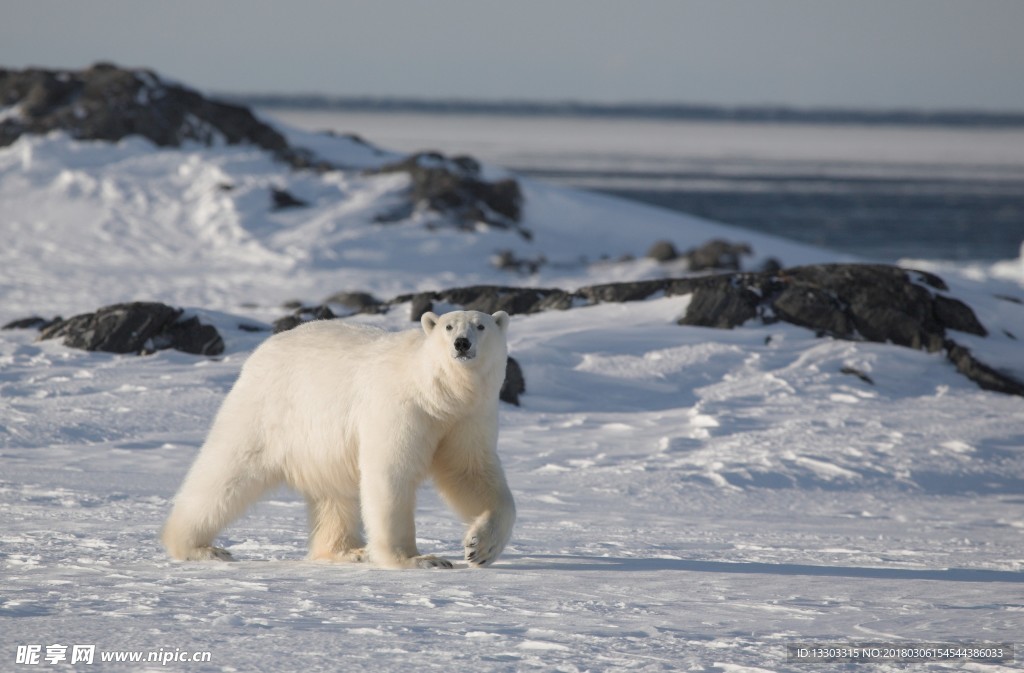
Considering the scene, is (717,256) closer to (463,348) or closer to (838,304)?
(838,304)

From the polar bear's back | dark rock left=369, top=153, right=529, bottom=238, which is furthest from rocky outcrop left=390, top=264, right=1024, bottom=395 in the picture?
dark rock left=369, top=153, right=529, bottom=238

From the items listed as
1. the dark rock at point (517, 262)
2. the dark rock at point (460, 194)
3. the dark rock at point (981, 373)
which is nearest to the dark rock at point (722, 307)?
the dark rock at point (981, 373)

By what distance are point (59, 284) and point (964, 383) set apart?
12319 mm

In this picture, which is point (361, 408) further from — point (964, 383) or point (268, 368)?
point (964, 383)

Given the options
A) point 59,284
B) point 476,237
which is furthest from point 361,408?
point 476,237

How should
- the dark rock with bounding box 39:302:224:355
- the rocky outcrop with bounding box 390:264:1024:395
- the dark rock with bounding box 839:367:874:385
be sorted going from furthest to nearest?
the rocky outcrop with bounding box 390:264:1024:395, the dark rock with bounding box 39:302:224:355, the dark rock with bounding box 839:367:874:385

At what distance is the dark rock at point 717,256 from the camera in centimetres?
2006

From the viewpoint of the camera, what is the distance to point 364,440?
5.16m

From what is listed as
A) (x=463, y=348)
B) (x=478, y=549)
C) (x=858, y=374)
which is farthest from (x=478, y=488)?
(x=858, y=374)

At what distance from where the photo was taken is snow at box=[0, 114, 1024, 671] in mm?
3912

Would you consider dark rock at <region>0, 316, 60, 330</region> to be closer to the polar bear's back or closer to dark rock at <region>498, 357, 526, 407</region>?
dark rock at <region>498, 357, 526, 407</region>

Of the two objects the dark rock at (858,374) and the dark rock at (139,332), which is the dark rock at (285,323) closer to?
the dark rock at (139,332)

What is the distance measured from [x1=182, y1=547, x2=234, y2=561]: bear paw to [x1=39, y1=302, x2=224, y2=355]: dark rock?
17.9 feet

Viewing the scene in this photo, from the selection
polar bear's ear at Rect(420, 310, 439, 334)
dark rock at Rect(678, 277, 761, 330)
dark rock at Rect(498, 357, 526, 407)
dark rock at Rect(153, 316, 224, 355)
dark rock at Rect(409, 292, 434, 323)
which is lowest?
dark rock at Rect(153, 316, 224, 355)
